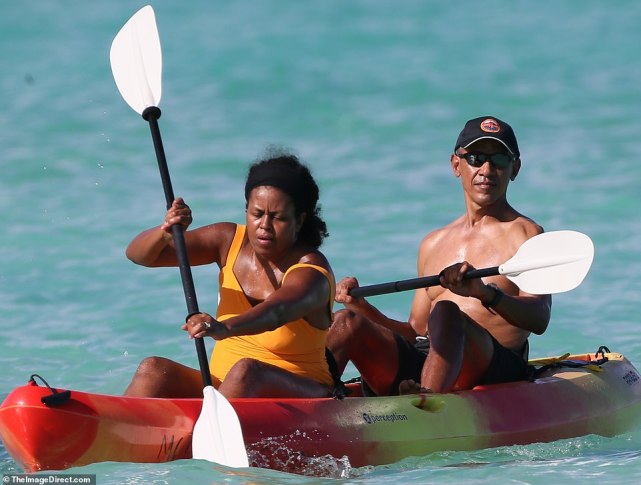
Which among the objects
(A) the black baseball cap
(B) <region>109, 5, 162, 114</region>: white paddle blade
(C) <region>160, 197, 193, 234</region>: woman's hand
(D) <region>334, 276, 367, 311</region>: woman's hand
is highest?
(B) <region>109, 5, 162, 114</region>: white paddle blade

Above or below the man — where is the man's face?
above

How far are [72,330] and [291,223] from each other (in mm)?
3767

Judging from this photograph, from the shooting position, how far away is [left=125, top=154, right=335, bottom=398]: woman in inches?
188

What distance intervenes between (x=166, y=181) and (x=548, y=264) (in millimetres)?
1601

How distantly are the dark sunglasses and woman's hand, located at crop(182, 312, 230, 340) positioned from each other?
169cm

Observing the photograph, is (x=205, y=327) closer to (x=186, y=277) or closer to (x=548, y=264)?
(x=186, y=277)

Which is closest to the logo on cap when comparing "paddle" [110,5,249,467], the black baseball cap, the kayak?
the black baseball cap

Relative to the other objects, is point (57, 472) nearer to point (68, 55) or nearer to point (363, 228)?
point (363, 228)

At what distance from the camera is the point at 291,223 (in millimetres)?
4969

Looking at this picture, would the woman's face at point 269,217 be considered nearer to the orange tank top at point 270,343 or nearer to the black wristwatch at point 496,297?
the orange tank top at point 270,343

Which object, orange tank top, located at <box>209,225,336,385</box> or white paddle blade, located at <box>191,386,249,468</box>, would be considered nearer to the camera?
white paddle blade, located at <box>191,386,249,468</box>

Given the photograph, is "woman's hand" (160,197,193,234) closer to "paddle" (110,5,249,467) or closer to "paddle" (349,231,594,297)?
"paddle" (110,5,249,467)

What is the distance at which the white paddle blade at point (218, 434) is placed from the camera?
444 centimetres

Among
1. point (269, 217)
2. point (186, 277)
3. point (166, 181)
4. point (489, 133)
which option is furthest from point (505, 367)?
point (166, 181)
